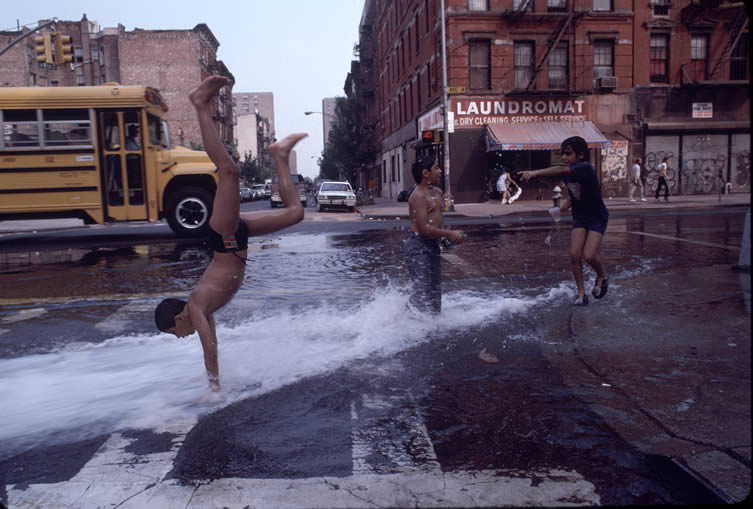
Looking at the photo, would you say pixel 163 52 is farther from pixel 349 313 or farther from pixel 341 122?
pixel 349 313

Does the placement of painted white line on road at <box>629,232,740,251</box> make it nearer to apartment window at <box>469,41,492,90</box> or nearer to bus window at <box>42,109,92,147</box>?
bus window at <box>42,109,92,147</box>

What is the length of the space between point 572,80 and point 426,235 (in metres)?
25.3

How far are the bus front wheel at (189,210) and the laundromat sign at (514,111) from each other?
16.4 meters

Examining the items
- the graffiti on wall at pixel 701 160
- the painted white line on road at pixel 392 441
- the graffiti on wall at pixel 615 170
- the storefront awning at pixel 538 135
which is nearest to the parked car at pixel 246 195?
the storefront awning at pixel 538 135

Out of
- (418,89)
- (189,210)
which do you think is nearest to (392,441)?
(189,210)

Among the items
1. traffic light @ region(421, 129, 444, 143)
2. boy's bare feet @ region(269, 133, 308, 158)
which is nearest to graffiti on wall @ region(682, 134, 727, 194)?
traffic light @ region(421, 129, 444, 143)

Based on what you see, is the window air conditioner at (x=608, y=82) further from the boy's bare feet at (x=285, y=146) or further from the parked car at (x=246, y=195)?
the parked car at (x=246, y=195)

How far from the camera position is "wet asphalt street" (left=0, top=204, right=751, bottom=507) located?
8.58ft

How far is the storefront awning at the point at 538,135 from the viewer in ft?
86.9

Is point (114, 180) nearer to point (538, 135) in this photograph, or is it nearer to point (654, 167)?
point (538, 135)

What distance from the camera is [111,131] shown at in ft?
43.9

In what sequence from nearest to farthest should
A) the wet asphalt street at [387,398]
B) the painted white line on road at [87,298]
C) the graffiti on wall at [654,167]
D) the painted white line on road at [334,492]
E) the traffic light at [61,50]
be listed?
the painted white line on road at [334,492], the wet asphalt street at [387,398], the painted white line on road at [87,298], the traffic light at [61,50], the graffiti on wall at [654,167]

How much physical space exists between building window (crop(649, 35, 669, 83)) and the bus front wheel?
23.7 m

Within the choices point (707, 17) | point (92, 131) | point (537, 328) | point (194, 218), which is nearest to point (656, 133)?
point (707, 17)
